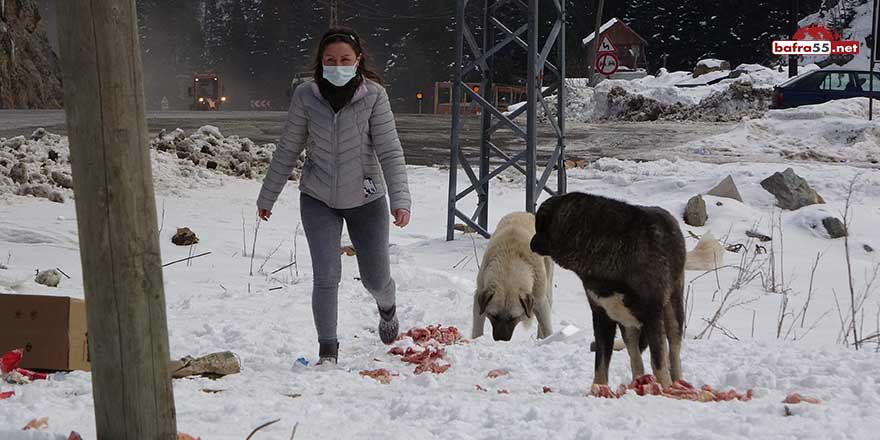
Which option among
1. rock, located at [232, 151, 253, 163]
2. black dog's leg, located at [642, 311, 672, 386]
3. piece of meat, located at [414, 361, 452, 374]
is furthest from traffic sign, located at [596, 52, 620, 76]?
black dog's leg, located at [642, 311, 672, 386]

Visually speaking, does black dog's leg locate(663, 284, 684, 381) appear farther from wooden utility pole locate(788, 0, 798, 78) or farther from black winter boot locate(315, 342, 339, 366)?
wooden utility pole locate(788, 0, 798, 78)

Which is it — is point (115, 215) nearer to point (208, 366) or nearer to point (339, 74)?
point (208, 366)

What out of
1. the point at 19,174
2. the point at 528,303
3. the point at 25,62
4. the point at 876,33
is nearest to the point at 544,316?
the point at 528,303

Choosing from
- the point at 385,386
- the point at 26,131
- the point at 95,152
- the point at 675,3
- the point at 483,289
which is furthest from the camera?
the point at 675,3

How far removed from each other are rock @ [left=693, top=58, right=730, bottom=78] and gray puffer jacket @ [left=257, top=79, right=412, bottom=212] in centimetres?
4197

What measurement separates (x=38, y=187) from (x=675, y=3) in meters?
45.3

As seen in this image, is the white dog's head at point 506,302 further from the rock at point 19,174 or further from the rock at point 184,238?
the rock at point 19,174

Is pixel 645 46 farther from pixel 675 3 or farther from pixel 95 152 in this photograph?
pixel 95 152

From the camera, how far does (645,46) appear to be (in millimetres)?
52906

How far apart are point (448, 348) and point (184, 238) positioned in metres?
5.24

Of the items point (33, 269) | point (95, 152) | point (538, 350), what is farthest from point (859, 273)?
point (95, 152)

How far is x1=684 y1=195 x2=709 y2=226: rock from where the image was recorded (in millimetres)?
11797

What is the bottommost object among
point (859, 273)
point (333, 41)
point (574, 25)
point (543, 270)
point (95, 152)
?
point (859, 273)

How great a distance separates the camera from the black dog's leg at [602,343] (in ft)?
14.8
